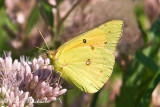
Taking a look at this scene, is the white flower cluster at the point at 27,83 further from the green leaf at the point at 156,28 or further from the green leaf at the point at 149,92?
the green leaf at the point at 156,28

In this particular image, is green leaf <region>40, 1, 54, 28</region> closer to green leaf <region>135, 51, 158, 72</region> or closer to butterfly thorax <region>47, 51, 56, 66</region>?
butterfly thorax <region>47, 51, 56, 66</region>

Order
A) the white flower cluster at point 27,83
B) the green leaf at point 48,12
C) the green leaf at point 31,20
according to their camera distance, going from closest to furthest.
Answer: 1. the white flower cluster at point 27,83
2. the green leaf at point 48,12
3. the green leaf at point 31,20

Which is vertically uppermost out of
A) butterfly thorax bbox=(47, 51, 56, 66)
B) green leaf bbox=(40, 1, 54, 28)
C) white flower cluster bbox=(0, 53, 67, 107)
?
green leaf bbox=(40, 1, 54, 28)

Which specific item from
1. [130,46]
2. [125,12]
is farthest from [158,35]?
[125,12]

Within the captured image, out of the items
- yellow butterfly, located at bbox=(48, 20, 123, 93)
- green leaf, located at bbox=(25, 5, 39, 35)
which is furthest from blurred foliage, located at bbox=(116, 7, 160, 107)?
green leaf, located at bbox=(25, 5, 39, 35)

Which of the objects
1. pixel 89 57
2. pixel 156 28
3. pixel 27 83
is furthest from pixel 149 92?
pixel 27 83

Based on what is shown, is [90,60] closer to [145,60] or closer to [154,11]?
[145,60]

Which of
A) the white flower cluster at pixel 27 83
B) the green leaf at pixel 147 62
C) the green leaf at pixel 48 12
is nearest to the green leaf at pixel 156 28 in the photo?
the green leaf at pixel 147 62
